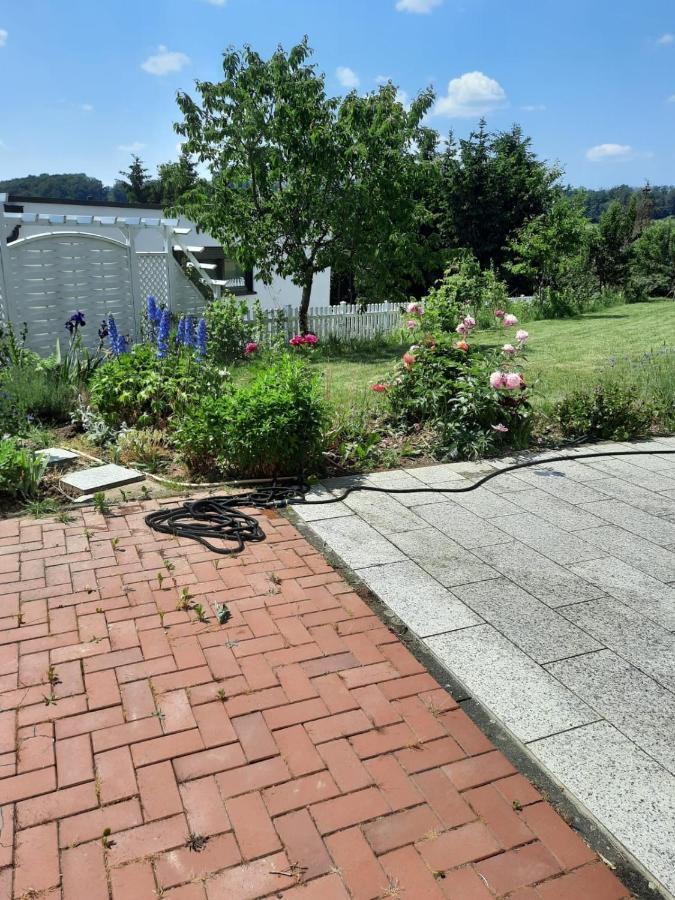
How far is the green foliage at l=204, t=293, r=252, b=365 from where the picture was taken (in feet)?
34.7

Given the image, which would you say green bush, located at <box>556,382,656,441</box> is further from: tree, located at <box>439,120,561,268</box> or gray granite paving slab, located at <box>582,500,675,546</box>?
tree, located at <box>439,120,561,268</box>

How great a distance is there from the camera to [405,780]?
2.28 meters

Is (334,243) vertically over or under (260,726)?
over

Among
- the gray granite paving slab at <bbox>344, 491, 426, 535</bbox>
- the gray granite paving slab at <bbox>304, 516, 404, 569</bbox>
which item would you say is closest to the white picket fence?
the gray granite paving slab at <bbox>344, 491, 426, 535</bbox>

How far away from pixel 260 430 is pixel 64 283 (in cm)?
574

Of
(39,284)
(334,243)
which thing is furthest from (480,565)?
(334,243)

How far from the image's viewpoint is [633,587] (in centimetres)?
363

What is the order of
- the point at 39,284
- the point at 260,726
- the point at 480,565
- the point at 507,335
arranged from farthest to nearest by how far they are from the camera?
the point at 507,335, the point at 39,284, the point at 480,565, the point at 260,726

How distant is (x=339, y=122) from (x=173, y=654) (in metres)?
11.0

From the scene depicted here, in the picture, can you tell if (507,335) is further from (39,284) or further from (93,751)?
→ (93,751)

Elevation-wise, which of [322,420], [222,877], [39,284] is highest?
[39,284]

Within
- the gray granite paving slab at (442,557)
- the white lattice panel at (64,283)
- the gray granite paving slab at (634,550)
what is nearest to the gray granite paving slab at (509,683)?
the gray granite paving slab at (442,557)

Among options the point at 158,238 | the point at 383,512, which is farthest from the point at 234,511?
the point at 158,238

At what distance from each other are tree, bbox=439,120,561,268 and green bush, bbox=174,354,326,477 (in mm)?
21077
